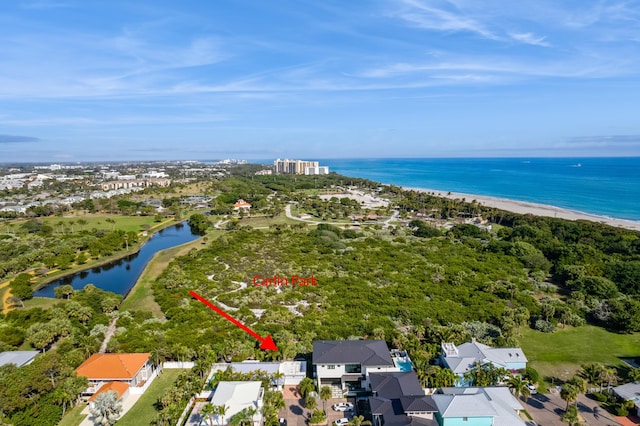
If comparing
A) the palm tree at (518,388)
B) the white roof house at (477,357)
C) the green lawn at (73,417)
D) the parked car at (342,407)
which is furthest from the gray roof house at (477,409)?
the green lawn at (73,417)

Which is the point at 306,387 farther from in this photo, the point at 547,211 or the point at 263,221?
the point at 547,211

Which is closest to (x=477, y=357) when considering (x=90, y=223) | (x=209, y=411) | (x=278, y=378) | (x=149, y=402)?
(x=278, y=378)

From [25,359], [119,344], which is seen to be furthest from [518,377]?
[25,359]

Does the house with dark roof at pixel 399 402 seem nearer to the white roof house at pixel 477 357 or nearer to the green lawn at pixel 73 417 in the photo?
the white roof house at pixel 477 357

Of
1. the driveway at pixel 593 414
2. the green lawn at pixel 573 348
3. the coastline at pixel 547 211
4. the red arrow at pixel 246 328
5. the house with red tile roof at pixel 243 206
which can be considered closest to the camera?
the driveway at pixel 593 414

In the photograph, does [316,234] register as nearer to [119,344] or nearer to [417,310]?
[417,310]
